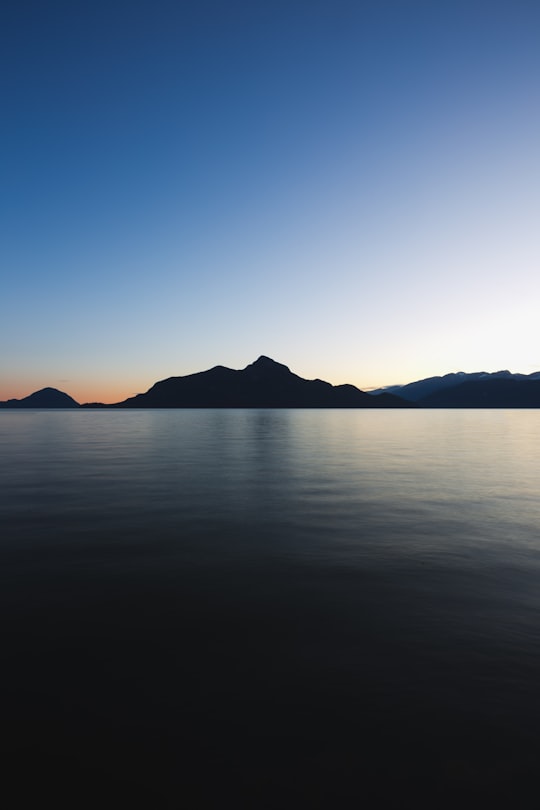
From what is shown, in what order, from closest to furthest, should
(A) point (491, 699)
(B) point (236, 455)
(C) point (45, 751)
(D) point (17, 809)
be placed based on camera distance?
(D) point (17, 809) → (C) point (45, 751) → (A) point (491, 699) → (B) point (236, 455)

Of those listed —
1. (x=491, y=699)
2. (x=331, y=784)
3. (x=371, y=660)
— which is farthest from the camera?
(x=371, y=660)

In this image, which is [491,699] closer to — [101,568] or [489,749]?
[489,749]

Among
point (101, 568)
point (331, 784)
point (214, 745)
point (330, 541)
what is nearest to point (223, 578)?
point (101, 568)

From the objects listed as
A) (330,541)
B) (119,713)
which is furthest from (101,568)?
(330,541)

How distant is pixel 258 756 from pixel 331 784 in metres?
1.10

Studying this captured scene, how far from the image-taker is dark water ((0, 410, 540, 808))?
6.03m

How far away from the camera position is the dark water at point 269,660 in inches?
237

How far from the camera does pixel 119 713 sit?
23.5 ft

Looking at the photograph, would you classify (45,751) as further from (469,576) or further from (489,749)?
(469,576)

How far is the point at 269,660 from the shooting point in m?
8.72

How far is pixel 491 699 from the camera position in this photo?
7660 mm

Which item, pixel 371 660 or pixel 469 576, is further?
pixel 469 576

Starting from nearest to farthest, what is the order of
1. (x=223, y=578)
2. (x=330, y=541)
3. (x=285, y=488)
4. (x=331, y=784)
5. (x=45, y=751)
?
(x=331, y=784), (x=45, y=751), (x=223, y=578), (x=330, y=541), (x=285, y=488)

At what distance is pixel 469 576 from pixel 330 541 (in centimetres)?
552
